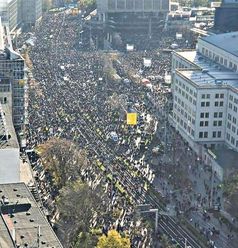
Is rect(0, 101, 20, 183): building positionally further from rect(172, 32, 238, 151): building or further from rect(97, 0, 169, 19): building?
rect(97, 0, 169, 19): building

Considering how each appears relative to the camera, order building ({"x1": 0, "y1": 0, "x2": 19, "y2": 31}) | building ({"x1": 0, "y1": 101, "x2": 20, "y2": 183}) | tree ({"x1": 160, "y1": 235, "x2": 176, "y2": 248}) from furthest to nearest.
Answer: building ({"x1": 0, "y1": 0, "x2": 19, "y2": 31}) → building ({"x1": 0, "y1": 101, "x2": 20, "y2": 183}) → tree ({"x1": 160, "y1": 235, "x2": 176, "y2": 248})

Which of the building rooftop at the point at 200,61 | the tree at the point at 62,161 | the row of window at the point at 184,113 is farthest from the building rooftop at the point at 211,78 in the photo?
the tree at the point at 62,161

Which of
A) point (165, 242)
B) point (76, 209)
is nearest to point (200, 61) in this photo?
point (165, 242)

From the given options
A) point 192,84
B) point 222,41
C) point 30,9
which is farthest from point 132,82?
point 30,9

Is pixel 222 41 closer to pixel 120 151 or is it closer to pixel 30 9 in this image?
pixel 120 151

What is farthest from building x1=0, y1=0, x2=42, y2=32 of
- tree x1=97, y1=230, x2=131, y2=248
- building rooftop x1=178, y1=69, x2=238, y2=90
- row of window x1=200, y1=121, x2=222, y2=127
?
tree x1=97, y1=230, x2=131, y2=248

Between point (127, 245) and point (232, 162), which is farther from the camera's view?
point (232, 162)
